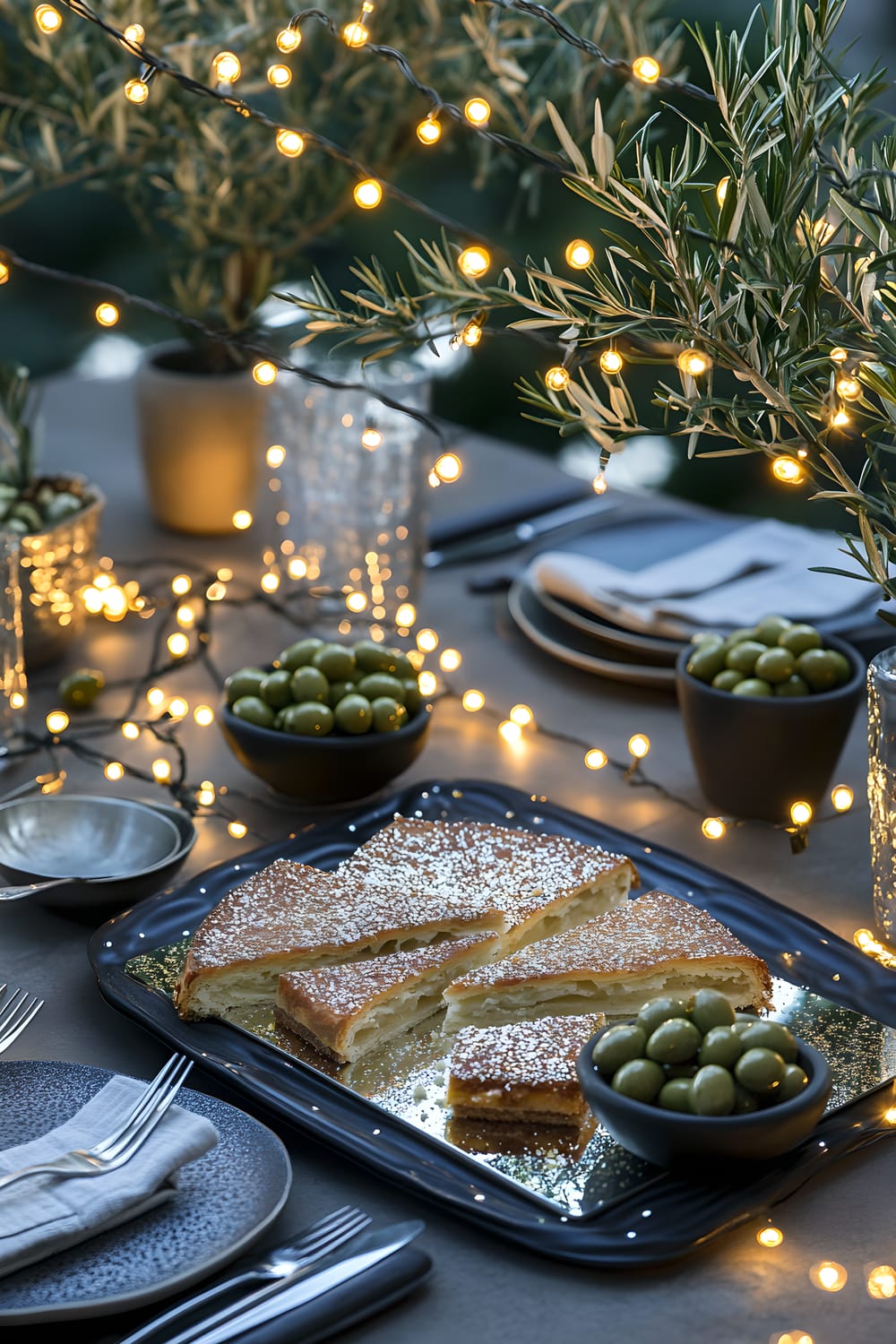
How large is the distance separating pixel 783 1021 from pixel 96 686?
851 mm

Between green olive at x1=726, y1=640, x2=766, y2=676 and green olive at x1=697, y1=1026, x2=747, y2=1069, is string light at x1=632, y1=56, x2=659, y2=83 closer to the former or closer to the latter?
green olive at x1=726, y1=640, x2=766, y2=676

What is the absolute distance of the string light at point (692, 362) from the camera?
1.07m

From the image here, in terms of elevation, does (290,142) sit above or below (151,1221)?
above

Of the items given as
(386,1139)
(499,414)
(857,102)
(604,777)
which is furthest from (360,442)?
(499,414)

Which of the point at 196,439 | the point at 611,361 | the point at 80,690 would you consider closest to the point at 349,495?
the point at 196,439

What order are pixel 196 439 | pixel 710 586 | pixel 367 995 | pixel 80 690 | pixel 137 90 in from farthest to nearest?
pixel 196 439 < pixel 710 586 < pixel 80 690 < pixel 137 90 < pixel 367 995

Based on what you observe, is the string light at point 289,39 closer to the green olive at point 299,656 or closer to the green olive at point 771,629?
the green olive at point 299,656

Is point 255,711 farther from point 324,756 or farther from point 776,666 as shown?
point 776,666

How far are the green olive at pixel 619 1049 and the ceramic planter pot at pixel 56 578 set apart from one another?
949 mm

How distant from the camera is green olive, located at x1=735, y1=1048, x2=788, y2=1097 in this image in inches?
35.9

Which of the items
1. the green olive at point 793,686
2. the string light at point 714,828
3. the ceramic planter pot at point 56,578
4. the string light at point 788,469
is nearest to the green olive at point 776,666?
the green olive at point 793,686

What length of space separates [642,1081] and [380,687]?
60cm

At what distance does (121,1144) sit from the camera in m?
0.93

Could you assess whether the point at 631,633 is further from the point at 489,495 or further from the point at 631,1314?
the point at 631,1314
